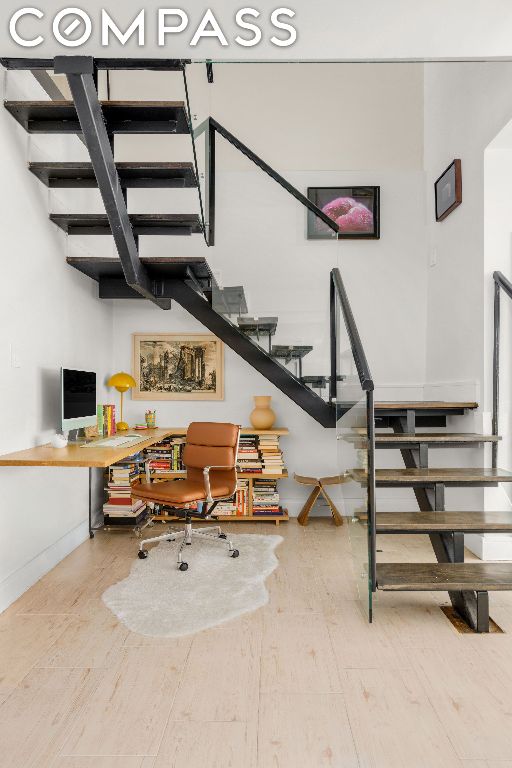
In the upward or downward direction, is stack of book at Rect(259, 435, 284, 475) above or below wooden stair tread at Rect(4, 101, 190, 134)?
below

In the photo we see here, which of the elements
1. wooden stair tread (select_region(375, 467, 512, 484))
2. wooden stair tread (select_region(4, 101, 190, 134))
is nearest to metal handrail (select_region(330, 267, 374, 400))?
wooden stair tread (select_region(375, 467, 512, 484))

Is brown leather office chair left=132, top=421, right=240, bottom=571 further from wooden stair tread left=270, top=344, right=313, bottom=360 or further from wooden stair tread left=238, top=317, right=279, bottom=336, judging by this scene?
wooden stair tread left=238, top=317, right=279, bottom=336

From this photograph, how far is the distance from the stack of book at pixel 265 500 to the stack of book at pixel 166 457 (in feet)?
2.39

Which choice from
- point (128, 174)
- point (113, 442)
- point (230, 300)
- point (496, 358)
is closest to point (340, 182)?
point (230, 300)

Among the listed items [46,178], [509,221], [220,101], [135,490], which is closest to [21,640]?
[135,490]

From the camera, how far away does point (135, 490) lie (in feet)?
13.4

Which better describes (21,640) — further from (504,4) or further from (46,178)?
(504,4)

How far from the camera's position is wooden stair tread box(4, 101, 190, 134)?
9.90ft

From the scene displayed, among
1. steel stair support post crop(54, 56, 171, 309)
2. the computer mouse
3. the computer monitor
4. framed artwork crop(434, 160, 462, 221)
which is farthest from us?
framed artwork crop(434, 160, 462, 221)

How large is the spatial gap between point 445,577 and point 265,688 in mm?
1200

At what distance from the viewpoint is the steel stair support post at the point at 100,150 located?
8.73 ft

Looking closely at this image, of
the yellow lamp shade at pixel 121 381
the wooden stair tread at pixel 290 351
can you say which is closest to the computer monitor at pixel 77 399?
the yellow lamp shade at pixel 121 381

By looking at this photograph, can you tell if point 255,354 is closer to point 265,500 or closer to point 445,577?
point 265,500

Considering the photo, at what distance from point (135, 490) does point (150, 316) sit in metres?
2.16
